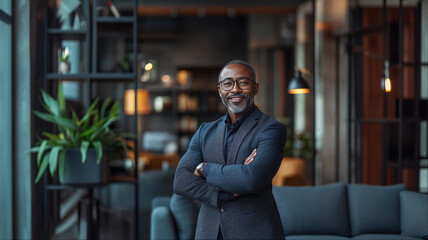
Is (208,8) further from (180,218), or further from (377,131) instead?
(180,218)

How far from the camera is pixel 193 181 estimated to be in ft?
6.56

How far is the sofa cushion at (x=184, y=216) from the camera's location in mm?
3588

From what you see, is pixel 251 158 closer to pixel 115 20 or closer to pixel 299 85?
pixel 115 20

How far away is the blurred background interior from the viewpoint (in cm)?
369

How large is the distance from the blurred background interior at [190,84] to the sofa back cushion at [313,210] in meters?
0.71

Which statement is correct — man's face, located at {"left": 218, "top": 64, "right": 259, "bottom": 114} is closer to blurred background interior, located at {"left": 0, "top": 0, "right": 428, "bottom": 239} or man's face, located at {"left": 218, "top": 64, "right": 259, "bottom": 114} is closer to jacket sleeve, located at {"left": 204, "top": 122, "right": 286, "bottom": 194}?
jacket sleeve, located at {"left": 204, "top": 122, "right": 286, "bottom": 194}

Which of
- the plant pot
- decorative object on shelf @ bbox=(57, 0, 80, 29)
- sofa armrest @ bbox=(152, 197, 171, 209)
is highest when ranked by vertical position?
decorative object on shelf @ bbox=(57, 0, 80, 29)

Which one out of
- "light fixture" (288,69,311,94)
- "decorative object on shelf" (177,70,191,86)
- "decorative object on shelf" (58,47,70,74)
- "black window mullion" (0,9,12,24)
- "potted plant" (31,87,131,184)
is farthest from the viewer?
"decorative object on shelf" (177,70,191,86)

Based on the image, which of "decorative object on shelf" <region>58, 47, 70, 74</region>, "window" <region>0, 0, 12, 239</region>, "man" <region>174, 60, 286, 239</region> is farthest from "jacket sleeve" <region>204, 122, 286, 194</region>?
"decorative object on shelf" <region>58, 47, 70, 74</region>

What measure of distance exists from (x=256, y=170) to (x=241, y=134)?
0.19 m

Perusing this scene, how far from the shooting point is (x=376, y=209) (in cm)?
390

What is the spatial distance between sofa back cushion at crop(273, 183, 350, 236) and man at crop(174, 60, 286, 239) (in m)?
1.96

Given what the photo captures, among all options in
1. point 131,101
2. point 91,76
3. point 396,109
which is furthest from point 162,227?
point 131,101

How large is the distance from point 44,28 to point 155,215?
193 centimetres
